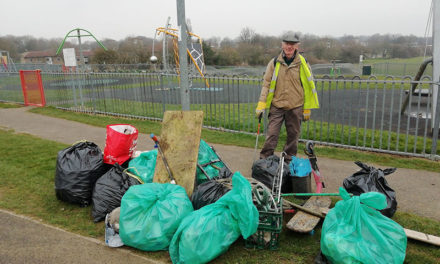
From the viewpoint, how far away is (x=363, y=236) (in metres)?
2.54

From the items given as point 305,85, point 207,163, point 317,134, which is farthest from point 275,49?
point 207,163

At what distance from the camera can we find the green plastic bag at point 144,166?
403 centimetres

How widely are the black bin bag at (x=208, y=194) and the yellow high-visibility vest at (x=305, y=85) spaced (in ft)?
5.76

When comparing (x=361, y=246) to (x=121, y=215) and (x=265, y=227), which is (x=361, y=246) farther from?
(x=121, y=215)

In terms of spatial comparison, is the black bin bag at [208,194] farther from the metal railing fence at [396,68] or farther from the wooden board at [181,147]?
the metal railing fence at [396,68]

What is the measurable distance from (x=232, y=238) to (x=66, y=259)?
4.89ft

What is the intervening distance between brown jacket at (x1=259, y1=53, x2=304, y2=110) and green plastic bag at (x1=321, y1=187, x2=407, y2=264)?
2.12 metres

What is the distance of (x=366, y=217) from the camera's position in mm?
2578

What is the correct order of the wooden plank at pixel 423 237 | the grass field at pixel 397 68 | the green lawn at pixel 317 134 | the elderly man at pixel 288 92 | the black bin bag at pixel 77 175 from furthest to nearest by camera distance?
1. the grass field at pixel 397 68
2. the green lawn at pixel 317 134
3. the elderly man at pixel 288 92
4. the black bin bag at pixel 77 175
5. the wooden plank at pixel 423 237

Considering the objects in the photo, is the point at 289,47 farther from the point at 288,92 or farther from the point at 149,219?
the point at 149,219

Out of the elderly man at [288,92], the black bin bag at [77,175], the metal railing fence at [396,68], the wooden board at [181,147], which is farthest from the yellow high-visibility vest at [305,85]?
the metal railing fence at [396,68]

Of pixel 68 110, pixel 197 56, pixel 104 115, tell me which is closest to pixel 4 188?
pixel 104 115

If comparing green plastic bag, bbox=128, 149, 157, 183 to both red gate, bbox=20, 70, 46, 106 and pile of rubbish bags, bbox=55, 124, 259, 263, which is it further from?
red gate, bbox=20, 70, 46, 106

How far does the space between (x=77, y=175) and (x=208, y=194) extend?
159 centimetres
